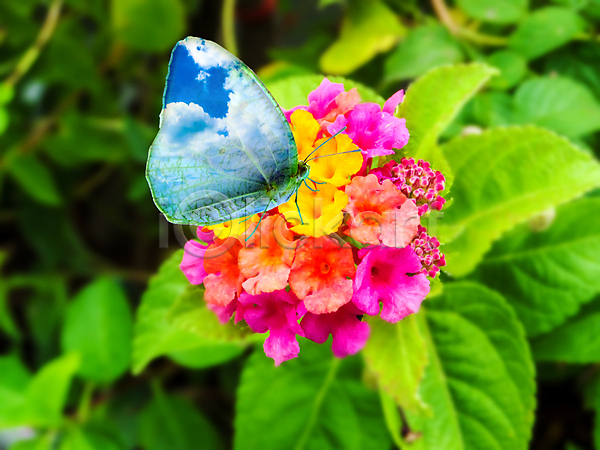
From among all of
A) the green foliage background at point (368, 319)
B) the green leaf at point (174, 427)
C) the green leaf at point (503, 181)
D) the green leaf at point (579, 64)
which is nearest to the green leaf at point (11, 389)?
the green foliage background at point (368, 319)

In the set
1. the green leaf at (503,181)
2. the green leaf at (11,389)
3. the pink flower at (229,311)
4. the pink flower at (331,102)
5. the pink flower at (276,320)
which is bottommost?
the green leaf at (11,389)

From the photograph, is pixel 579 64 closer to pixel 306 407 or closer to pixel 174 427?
pixel 306 407

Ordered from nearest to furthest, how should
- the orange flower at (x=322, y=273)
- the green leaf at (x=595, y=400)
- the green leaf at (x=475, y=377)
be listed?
the orange flower at (x=322, y=273), the green leaf at (x=475, y=377), the green leaf at (x=595, y=400)

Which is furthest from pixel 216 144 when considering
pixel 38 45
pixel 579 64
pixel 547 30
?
pixel 38 45

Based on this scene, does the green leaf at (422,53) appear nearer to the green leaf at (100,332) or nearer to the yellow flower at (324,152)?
the yellow flower at (324,152)

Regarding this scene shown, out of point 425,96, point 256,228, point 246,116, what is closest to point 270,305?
point 256,228

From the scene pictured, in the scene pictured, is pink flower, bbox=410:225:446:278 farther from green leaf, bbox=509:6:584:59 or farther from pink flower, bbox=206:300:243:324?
green leaf, bbox=509:6:584:59

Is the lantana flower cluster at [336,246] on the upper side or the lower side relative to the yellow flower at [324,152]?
lower

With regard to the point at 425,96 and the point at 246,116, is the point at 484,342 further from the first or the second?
the point at 246,116
